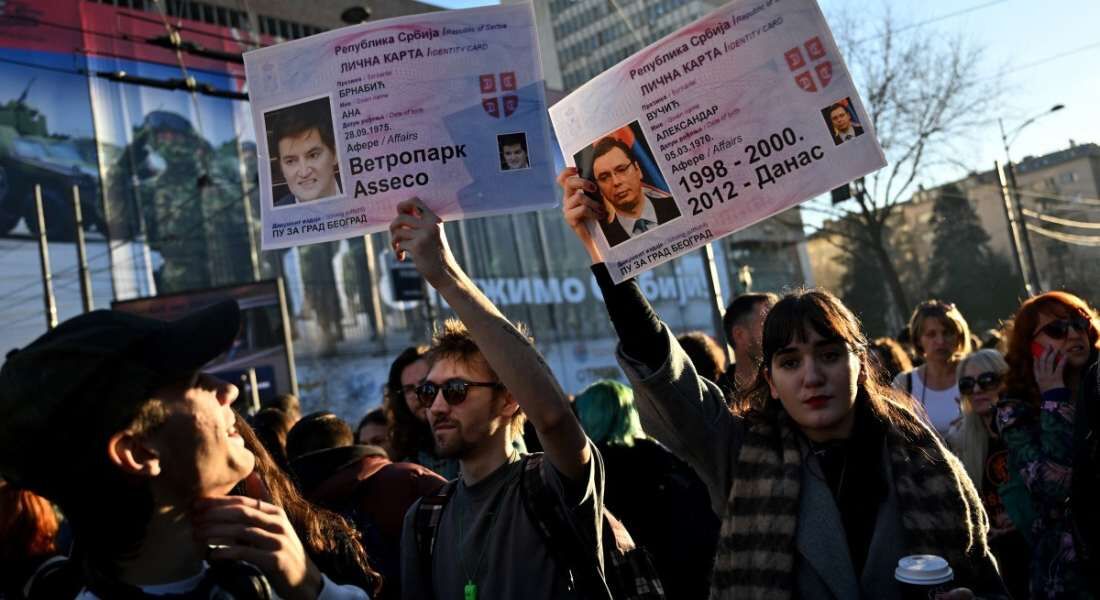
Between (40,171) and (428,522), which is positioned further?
(40,171)

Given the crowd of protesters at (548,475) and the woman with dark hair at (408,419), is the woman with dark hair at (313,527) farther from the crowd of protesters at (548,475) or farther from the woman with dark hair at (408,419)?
the woman with dark hair at (408,419)

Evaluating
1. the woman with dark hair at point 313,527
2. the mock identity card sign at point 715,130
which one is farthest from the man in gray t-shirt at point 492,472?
the woman with dark hair at point 313,527

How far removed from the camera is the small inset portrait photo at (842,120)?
2.54 metres

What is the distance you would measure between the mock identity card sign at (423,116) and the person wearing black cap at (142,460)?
1.12 m

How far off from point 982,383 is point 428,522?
2979mm

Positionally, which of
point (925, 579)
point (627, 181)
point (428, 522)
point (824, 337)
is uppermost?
point (627, 181)

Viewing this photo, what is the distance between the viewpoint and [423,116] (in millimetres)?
2676

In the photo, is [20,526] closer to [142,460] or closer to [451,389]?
[451,389]

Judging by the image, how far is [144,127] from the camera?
28094 mm

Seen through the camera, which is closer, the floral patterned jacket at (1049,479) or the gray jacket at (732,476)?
the gray jacket at (732,476)

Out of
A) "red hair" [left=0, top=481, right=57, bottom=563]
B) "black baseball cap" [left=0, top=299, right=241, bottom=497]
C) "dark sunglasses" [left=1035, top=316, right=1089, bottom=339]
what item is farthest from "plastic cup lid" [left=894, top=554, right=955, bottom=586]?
"red hair" [left=0, top=481, right=57, bottom=563]

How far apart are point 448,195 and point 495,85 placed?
355 millimetres

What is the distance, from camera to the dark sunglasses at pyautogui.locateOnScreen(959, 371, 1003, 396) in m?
4.35

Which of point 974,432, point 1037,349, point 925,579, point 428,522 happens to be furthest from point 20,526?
point 974,432
